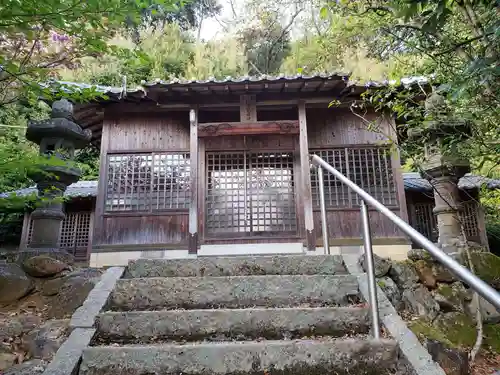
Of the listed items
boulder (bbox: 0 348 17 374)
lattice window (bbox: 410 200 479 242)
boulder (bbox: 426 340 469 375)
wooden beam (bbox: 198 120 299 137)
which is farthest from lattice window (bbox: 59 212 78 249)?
boulder (bbox: 426 340 469 375)

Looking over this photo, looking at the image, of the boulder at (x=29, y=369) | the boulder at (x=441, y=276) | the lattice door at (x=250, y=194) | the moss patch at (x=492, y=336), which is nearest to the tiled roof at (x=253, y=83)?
the lattice door at (x=250, y=194)

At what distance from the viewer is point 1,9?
6.52ft

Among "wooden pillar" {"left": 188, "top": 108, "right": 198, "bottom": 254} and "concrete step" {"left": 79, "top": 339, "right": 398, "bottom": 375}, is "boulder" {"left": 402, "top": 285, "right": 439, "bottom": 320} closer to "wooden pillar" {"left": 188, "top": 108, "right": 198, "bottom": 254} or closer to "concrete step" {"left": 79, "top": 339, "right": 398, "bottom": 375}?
"concrete step" {"left": 79, "top": 339, "right": 398, "bottom": 375}

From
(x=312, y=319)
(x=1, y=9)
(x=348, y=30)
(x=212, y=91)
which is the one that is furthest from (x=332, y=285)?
(x=212, y=91)

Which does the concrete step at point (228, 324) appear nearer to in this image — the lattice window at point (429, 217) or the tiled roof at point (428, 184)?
the tiled roof at point (428, 184)

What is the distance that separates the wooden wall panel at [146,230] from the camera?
739 centimetres

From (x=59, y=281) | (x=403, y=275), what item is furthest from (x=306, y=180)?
(x=59, y=281)

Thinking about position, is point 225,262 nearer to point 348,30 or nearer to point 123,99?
point 348,30

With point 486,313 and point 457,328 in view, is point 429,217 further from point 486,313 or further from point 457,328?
point 457,328

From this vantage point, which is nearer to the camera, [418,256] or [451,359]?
[451,359]

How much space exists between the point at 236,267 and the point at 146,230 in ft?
15.0

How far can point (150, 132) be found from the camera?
795 cm

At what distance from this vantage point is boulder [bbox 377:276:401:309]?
448cm

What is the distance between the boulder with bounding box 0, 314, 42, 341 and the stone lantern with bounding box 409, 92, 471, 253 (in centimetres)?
475
